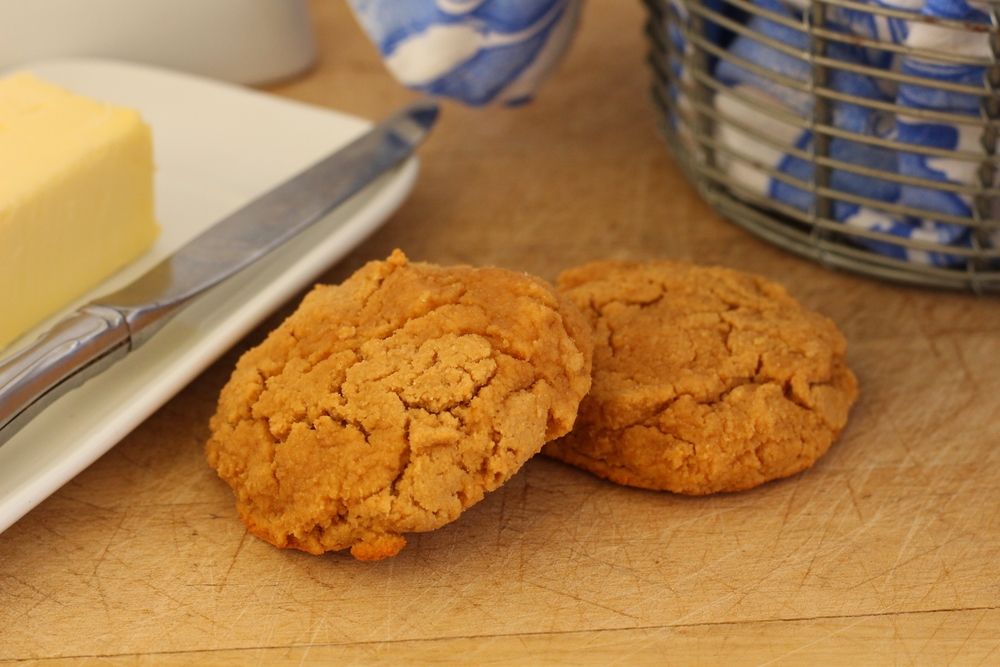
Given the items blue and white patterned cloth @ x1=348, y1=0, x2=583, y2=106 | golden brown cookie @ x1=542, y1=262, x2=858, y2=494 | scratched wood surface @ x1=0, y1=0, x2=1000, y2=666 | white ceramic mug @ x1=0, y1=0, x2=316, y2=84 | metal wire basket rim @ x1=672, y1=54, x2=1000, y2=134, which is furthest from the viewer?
white ceramic mug @ x1=0, y1=0, x2=316, y2=84

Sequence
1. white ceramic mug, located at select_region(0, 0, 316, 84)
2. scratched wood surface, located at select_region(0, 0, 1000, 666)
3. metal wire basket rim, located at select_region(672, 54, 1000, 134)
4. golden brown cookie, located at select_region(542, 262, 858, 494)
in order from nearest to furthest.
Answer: scratched wood surface, located at select_region(0, 0, 1000, 666), golden brown cookie, located at select_region(542, 262, 858, 494), metal wire basket rim, located at select_region(672, 54, 1000, 134), white ceramic mug, located at select_region(0, 0, 316, 84)

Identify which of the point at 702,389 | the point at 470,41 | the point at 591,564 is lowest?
the point at 591,564

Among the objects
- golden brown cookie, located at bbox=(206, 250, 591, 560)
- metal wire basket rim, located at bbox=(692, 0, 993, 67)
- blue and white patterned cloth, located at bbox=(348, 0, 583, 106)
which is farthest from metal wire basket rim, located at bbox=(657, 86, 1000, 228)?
golden brown cookie, located at bbox=(206, 250, 591, 560)

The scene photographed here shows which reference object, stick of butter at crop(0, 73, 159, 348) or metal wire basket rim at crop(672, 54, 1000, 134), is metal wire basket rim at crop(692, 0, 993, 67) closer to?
metal wire basket rim at crop(672, 54, 1000, 134)

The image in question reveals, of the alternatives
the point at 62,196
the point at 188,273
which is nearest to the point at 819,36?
the point at 188,273

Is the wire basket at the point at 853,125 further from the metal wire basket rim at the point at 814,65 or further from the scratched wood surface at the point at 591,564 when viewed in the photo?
the scratched wood surface at the point at 591,564

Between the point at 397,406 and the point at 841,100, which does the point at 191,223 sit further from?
the point at 841,100
